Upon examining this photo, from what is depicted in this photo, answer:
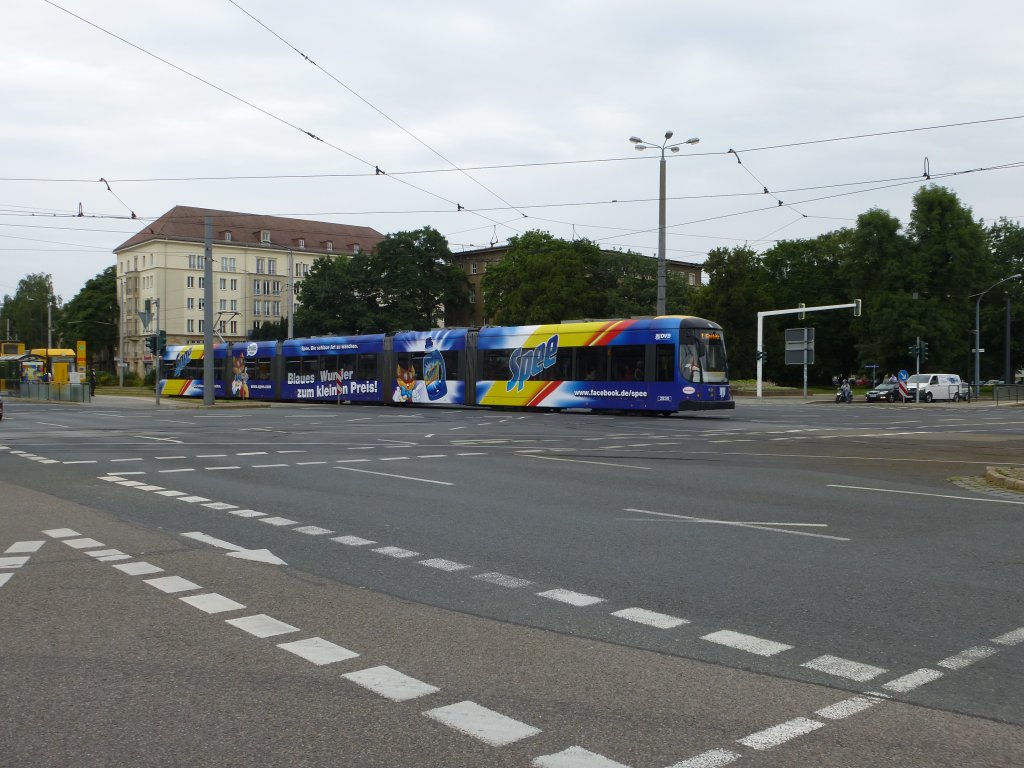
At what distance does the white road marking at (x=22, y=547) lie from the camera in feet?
25.5

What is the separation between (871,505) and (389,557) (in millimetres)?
5653

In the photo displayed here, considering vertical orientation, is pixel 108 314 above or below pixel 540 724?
above

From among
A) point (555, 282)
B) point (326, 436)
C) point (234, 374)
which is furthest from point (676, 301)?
point (326, 436)

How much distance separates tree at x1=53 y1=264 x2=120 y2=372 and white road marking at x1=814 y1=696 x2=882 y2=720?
115m

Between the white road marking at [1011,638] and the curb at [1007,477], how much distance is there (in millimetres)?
7206

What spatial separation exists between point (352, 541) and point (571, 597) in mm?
2727

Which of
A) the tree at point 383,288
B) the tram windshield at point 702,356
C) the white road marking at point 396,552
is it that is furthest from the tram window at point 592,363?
the tree at point 383,288

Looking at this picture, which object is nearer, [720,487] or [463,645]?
[463,645]

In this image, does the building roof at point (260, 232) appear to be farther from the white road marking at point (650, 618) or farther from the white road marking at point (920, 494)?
the white road marking at point (650, 618)

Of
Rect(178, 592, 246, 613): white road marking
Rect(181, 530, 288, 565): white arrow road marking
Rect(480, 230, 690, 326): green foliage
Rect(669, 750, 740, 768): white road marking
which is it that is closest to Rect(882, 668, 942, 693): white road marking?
Rect(669, 750, 740, 768): white road marking

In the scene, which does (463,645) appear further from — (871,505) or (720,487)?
(720,487)

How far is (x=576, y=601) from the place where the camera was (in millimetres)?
6074

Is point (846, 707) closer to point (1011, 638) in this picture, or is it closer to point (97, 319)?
point (1011, 638)

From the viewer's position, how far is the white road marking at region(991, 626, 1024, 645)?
5141 mm
